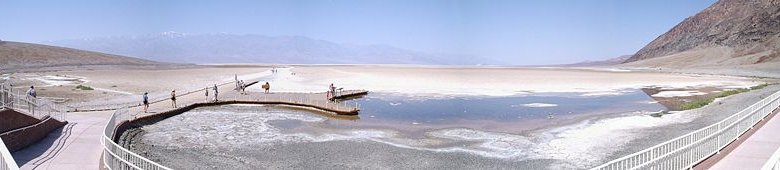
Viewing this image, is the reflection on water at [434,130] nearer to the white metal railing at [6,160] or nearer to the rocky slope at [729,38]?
the white metal railing at [6,160]

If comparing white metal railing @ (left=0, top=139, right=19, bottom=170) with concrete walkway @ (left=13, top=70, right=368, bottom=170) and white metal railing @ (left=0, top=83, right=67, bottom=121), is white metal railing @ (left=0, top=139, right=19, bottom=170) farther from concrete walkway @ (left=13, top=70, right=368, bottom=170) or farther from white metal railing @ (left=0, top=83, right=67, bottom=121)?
white metal railing @ (left=0, top=83, right=67, bottom=121)

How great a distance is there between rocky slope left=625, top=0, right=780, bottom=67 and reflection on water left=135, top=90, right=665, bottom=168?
2930 inches

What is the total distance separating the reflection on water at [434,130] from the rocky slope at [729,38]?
74.4m

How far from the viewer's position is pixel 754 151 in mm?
12992

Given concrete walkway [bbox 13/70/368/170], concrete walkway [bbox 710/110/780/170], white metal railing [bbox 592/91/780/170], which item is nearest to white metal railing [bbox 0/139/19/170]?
concrete walkway [bbox 13/70/368/170]

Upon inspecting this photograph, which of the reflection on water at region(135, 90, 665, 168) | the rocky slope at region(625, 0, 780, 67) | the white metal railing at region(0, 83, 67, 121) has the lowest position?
the reflection on water at region(135, 90, 665, 168)

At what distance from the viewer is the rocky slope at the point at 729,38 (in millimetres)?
101000

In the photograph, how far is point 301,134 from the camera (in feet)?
68.5

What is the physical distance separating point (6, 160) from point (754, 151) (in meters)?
13.4

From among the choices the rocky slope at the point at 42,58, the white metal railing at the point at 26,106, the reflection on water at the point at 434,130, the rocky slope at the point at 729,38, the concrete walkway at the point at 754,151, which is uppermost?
the rocky slope at the point at 729,38

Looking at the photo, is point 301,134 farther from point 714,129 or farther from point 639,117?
point 639,117

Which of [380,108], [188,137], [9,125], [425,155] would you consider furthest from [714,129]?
[380,108]

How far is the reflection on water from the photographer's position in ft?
56.6

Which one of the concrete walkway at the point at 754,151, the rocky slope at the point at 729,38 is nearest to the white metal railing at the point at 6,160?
the concrete walkway at the point at 754,151
